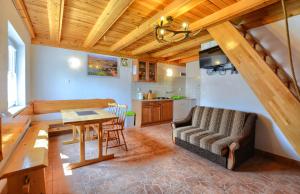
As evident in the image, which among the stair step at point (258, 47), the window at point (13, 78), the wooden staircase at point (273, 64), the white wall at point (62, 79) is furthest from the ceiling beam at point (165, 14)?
the window at point (13, 78)

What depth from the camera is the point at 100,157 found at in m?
2.71

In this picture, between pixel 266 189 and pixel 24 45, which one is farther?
pixel 24 45

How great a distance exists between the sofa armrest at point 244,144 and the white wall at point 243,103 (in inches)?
9.1

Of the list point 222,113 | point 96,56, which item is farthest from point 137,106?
point 222,113

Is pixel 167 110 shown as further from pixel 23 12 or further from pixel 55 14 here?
pixel 23 12

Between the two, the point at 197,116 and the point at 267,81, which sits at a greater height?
the point at 267,81

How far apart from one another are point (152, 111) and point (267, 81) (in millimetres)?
3575

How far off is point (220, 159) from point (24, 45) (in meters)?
4.28

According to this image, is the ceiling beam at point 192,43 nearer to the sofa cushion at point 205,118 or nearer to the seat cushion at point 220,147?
the sofa cushion at point 205,118

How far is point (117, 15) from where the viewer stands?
244cm

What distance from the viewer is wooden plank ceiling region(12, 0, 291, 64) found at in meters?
2.21

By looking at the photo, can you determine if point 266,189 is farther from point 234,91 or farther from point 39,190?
point 39,190

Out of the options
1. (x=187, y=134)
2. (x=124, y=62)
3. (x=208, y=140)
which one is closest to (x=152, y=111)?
(x=124, y=62)

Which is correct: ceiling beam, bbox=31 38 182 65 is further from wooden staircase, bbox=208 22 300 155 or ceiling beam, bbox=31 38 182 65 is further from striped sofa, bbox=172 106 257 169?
wooden staircase, bbox=208 22 300 155
